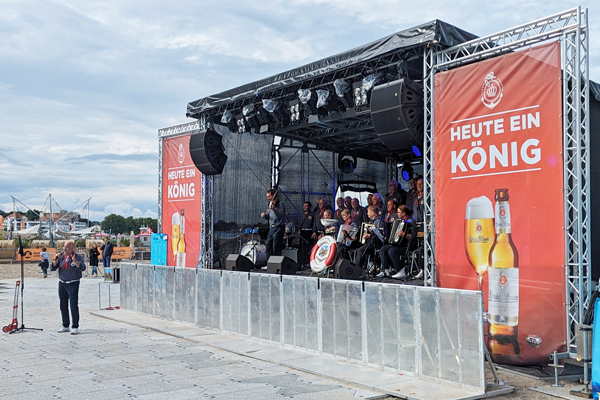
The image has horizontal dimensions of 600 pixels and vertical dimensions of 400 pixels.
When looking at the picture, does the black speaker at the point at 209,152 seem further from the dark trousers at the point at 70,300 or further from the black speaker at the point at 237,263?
the dark trousers at the point at 70,300

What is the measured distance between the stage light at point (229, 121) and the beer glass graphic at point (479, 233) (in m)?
6.42

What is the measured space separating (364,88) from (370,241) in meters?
2.70

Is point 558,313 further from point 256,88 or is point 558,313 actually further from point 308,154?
point 308,154

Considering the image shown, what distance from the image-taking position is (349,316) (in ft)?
24.0

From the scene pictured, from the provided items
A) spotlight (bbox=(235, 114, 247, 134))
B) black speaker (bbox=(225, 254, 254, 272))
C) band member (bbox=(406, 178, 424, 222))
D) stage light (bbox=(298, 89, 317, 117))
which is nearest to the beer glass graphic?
band member (bbox=(406, 178, 424, 222))

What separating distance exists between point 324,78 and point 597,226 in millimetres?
5281

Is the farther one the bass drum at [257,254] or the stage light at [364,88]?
the bass drum at [257,254]

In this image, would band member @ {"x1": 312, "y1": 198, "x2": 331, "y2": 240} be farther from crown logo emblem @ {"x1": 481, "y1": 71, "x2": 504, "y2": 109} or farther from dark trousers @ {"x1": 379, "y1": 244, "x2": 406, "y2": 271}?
Answer: crown logo emblem @ {"x1": 481, "y1": 71, "x2": 504, "y2": 109}

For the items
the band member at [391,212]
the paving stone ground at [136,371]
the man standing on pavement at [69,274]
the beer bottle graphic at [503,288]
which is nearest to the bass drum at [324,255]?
the band member at [391,212]

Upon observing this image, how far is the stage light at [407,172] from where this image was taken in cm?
1502

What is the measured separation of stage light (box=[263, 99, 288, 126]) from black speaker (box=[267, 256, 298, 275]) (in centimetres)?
308

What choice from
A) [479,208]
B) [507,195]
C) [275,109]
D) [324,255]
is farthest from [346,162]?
[507,195]

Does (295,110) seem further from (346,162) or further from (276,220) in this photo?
(346,162)

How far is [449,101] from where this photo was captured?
26.5 ft
